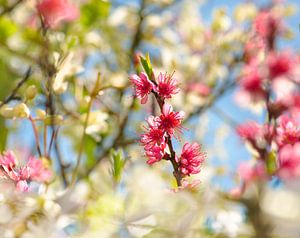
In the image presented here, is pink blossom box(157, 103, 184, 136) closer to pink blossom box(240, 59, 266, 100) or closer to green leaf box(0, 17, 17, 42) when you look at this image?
pink blossom box(240, 59, 266, 100)

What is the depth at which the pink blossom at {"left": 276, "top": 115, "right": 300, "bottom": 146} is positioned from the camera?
834 mm

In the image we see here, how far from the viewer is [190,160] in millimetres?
743

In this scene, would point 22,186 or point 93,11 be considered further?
point 93,11

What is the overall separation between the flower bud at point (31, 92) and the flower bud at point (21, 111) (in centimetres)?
3

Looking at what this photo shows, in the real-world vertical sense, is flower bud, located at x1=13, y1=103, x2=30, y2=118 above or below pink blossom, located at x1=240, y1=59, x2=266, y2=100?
below

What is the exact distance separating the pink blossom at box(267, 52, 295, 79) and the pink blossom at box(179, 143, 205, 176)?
0.34 m

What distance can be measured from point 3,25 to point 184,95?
805mm

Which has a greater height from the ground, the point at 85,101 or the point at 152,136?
the point at 85,101

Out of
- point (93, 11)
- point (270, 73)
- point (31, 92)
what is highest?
point (93, 11)

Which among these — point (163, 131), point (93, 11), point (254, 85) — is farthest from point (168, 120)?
point (93, 11)

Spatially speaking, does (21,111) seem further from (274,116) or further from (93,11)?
(93,11)

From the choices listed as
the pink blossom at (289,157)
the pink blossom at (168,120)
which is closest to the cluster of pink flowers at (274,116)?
the pink blossom at (289,157)

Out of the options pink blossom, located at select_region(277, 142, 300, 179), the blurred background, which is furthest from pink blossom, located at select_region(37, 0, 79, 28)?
pink blossom, located at select_region(277, 142, 300, 179)

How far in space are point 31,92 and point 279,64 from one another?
446 mm
